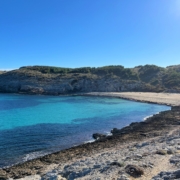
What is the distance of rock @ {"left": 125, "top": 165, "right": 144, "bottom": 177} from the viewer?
28.6ft

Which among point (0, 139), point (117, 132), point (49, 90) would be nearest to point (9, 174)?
point (0, 139)

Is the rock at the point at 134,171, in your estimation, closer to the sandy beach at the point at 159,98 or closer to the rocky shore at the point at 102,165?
the rocky shore at the point at 102,165

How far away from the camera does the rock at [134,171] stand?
28.6ft

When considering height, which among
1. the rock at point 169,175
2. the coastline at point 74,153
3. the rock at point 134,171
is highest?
the rock at point 169,175

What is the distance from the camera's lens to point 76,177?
982cm

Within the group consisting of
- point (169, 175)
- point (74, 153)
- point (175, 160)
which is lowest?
point (74, 153)

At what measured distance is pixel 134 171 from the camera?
886cm

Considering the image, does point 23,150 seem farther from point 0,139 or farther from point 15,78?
point 15,78

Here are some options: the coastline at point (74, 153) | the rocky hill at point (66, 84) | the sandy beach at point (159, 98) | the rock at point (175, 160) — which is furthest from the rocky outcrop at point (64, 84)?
the rock at point (175, 160)

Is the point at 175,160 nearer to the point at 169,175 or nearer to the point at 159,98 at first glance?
the point at 169,175

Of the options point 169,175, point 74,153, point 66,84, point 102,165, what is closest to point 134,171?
point 169,175

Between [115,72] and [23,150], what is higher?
[115,72]

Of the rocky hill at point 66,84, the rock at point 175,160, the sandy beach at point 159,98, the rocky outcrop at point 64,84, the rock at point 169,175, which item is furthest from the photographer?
the rocky outcrop at point 64,84

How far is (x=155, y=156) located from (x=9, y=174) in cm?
854
